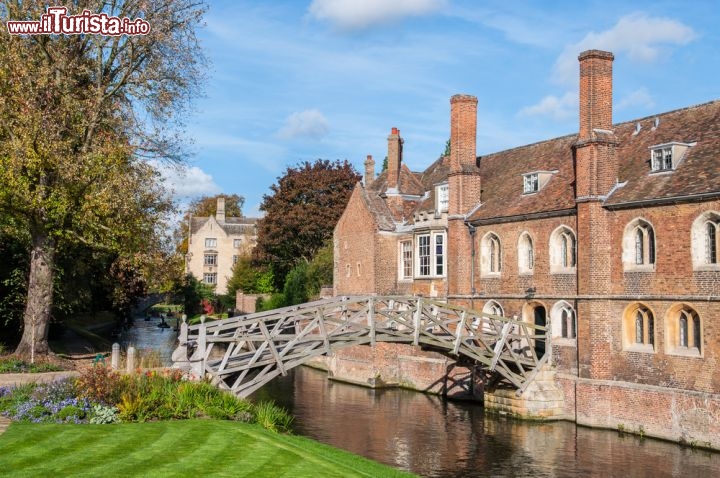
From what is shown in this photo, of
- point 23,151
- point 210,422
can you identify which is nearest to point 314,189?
point 23,151

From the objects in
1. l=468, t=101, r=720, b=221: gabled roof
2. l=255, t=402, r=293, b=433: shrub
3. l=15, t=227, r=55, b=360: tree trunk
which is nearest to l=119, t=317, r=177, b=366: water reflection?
l=15, t=227, r=55, b=360: tree trunk

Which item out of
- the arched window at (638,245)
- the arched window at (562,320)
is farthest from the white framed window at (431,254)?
the arched window at (638,245)

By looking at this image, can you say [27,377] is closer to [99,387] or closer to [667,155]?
[99,387]

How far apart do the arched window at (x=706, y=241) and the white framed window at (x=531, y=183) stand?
8.18m

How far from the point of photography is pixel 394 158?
40219 mm

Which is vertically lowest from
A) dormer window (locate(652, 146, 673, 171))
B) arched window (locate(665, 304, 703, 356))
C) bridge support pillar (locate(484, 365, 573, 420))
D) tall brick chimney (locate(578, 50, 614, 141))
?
bridge support pillar (locate(484, 365, 573, 420))

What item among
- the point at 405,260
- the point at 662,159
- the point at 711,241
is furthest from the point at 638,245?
the point at 405,260

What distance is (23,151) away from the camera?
2359 centimetres

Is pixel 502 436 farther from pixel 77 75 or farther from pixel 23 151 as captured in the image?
pixel 77 75

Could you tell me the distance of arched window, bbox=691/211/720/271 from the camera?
22281mm

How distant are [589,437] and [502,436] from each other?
2.70m

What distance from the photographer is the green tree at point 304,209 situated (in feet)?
194

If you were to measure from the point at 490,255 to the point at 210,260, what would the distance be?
6660cm

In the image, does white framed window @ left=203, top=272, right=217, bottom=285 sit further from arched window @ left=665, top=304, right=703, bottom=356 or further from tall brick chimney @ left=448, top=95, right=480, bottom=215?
arched window @ left=665, top=304, right=703, bottom=356
